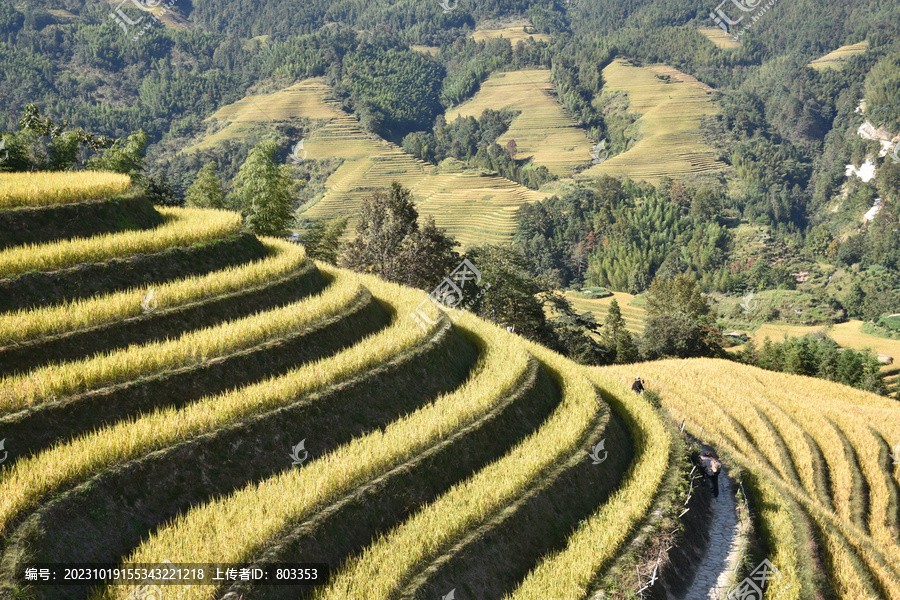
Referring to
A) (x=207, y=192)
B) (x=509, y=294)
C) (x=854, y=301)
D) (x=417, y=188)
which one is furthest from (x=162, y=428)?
(x=417, y=188)

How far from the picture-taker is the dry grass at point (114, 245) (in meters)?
12.7

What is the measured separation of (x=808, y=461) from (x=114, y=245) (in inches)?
949

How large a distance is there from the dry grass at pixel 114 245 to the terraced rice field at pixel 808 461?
15.7 meters

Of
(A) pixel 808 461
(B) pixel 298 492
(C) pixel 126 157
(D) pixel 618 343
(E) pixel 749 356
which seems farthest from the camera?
(E) pixel 749 356

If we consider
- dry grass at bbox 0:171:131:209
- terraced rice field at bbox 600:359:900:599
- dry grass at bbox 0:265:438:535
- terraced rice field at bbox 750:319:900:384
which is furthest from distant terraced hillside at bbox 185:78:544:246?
dry grass at bbox 0:265:438:535

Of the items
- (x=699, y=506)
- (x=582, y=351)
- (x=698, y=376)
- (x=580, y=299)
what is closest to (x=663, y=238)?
(x=580, y=299)

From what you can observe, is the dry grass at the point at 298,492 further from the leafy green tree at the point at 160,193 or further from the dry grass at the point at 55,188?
the leafy green tree at the point at 160,193

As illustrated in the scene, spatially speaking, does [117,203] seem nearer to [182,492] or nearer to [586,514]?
[182,492]

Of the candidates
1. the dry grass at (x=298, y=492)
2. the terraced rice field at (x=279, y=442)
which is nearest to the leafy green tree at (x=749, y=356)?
the terraced rice field at (x=279, y=442)

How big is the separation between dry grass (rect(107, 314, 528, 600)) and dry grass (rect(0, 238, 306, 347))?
16.1 ft

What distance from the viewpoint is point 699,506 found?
14.2 meters

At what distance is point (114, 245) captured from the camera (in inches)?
558

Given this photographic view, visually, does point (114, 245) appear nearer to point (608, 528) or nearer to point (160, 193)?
point (608, 528)

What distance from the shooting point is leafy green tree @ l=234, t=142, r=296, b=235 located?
114 ft
